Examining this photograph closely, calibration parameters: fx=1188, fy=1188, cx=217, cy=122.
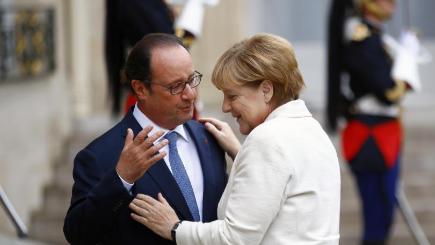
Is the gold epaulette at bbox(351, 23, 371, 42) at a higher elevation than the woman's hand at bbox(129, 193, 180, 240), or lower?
lower

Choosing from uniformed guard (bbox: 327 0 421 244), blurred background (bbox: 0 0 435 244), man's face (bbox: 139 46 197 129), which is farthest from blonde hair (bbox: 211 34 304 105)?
uniformed guard (bbox: 327 0 421 244)

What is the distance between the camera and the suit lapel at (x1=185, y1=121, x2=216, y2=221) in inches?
157

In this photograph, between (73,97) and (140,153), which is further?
(73,97)

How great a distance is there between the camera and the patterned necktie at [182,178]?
393cm

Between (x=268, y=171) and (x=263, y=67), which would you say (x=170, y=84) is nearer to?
(x=263, y=67)

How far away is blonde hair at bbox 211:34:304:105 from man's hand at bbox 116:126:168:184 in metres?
0.30

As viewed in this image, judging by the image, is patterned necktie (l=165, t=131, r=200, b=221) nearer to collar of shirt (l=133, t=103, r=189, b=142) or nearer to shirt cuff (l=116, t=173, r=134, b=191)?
collar of shirt (l=133, t=103, r=189, b=142)

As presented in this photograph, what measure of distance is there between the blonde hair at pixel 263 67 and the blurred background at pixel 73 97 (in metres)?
3.15

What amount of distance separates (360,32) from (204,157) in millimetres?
4093

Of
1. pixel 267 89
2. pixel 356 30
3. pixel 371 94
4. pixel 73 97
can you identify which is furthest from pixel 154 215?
pixel 73 97

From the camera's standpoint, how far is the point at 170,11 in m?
6.18

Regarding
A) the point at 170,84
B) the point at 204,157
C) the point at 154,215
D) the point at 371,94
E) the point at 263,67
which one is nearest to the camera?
the point at 263,67

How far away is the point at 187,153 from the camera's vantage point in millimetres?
4047

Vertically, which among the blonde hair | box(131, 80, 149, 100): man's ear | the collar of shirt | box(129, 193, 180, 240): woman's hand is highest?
the blonde hair
